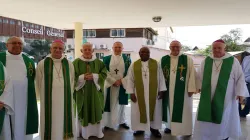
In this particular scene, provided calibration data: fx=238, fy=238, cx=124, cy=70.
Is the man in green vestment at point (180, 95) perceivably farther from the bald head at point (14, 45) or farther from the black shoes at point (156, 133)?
the bald head at point (14, 45)

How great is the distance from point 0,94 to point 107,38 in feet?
57.0

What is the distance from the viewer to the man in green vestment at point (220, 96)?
152 inches

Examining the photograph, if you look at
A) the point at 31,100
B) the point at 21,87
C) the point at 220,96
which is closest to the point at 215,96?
the point at 220,96

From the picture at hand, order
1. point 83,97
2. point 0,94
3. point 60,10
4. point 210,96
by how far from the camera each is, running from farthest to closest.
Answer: point 60,10, point 83,97, point 210,96, point 0,94

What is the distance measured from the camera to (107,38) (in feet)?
66.2

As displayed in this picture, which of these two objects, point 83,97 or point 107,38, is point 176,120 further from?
point 107,38

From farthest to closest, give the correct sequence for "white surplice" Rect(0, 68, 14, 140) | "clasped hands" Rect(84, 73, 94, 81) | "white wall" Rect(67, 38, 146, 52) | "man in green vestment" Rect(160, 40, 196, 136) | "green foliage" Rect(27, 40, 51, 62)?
"white wall" Rect(67, 38, 146, 52), "green foliage" Rect(27, 40, 51, 62), "man in green vestment" Rect(160, 40, 196, 136), "clasped hands" Rect(84, 73, 94, 81), "white surplice" Rect(0, 68, 14, 140)

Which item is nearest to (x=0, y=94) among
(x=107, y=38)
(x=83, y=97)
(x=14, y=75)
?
(x=14, y=75)

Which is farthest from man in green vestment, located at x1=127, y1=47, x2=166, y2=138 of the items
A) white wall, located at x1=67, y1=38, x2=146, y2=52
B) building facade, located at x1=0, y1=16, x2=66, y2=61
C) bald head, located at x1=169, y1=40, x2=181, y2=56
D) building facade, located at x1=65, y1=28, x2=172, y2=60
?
white wall, located at x1=67, y1=38, x2=146, y2=52

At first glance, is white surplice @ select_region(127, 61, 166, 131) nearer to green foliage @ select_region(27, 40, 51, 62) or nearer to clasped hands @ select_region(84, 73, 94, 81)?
clasped hands @ select_region(84, 73, 94, 81)

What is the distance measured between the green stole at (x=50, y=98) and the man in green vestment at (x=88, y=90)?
45 centimetres

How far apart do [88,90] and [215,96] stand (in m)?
2.16

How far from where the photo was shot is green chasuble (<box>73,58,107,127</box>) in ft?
13.8

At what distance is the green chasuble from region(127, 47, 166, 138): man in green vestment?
62cm
